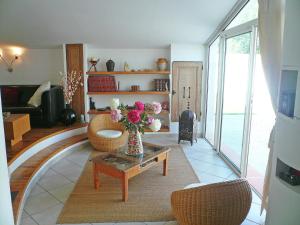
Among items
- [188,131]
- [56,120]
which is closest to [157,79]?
[188,131]

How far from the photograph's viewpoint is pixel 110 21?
425 cm

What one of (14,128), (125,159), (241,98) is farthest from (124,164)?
(241,98)

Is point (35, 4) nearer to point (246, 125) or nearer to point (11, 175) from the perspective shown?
point (11, 175)

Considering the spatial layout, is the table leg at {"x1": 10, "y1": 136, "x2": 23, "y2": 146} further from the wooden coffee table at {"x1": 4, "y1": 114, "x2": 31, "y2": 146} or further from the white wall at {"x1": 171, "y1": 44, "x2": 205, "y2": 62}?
the white wall at {"x1": 171, "y1": 44, "x2": 205, "y2": 62}

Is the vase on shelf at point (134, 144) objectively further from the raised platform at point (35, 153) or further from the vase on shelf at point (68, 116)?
the vase on shelf at point (68, 116)

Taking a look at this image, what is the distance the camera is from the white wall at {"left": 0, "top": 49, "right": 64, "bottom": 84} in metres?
5.52

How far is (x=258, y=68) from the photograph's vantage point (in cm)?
316

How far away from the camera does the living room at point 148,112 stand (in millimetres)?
1984

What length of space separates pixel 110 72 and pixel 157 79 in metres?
1.07

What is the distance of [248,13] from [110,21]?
7.33ft

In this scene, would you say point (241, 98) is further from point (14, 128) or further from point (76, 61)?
point (14, 128)

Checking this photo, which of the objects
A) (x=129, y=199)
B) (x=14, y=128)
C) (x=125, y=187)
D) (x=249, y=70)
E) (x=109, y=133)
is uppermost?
(x=249, y=70)

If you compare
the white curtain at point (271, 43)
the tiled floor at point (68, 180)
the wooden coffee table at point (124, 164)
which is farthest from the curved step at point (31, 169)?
the white curtain at point (271, 43)

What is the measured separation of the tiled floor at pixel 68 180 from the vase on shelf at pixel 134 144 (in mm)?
895
